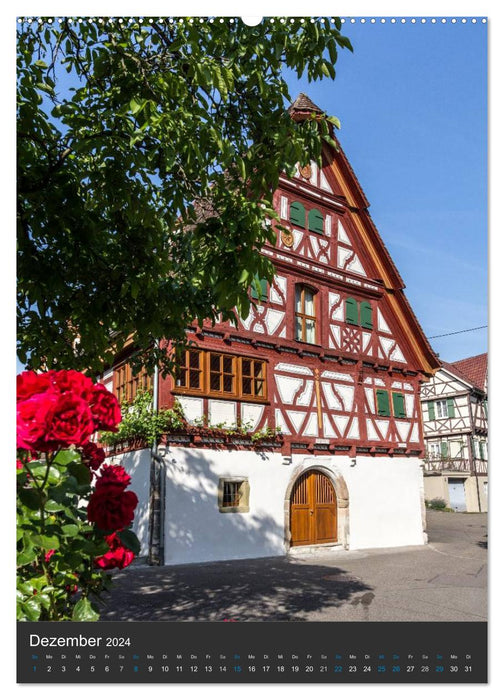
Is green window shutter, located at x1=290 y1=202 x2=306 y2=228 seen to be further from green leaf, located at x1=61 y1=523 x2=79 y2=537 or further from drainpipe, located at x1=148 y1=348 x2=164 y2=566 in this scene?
green leaf, located at x1=61 y1=523 x2=79 y2=537

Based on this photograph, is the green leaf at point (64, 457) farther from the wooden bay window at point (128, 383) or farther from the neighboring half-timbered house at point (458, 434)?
the wooden bay window at point (128, 383)

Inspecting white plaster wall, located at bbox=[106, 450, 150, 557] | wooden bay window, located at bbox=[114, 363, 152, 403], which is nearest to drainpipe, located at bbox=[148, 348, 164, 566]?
white plaster wall, located at bbox=[106, 450, 150, 557]

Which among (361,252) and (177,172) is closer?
(177,172)

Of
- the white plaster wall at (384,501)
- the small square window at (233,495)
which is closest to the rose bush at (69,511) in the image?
the white plaster wall at (384,501)

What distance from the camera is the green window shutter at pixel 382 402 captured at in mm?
8359

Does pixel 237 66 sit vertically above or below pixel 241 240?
above

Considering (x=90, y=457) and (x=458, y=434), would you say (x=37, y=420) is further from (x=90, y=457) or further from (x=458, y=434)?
(x=458, y=434)

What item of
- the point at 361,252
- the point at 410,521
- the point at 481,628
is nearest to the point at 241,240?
the point at 481,628

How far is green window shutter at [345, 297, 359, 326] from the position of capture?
23.4ft

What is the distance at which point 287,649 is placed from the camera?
7.43 ft

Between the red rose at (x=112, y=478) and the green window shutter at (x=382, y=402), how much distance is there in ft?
21.6

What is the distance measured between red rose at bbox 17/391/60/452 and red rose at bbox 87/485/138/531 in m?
0.31

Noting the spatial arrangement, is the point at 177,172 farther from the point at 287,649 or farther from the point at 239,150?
the point at 287,649
